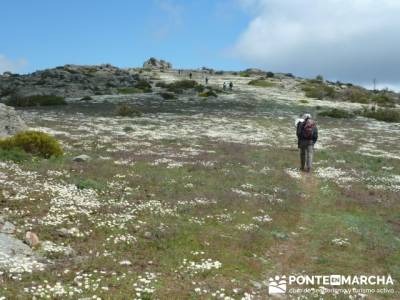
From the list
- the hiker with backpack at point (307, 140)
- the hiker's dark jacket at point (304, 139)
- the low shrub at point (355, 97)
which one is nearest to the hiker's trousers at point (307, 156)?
the hiker with backpack at point (307, 140)

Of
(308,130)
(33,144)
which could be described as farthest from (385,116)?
(33,144)

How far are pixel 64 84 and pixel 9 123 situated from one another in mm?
58764

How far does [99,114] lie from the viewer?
59.3 meters

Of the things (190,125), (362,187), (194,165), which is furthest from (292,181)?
(190,125)

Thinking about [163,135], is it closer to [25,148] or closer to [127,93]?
[25,148]

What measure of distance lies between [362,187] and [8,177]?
19.0 metres

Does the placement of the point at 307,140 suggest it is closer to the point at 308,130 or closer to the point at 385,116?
the point at 308,130

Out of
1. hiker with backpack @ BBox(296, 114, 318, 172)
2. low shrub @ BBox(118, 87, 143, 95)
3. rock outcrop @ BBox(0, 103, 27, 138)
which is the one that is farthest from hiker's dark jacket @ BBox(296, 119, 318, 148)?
low shrub @ BBox(118, 87, 143, 95)

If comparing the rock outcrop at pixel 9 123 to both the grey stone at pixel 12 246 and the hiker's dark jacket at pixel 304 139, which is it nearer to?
the hiker's dark jacket at pixel 304 139

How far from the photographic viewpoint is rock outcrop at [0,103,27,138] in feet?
113

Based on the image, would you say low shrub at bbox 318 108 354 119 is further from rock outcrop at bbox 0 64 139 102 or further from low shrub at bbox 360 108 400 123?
rock outcrop at bbox 0 64 139 102

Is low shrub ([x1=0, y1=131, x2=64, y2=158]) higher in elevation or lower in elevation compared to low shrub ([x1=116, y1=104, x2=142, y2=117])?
lower

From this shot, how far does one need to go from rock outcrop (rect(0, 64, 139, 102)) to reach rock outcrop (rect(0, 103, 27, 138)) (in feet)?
135

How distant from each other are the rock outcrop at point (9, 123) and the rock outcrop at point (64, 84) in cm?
4127
